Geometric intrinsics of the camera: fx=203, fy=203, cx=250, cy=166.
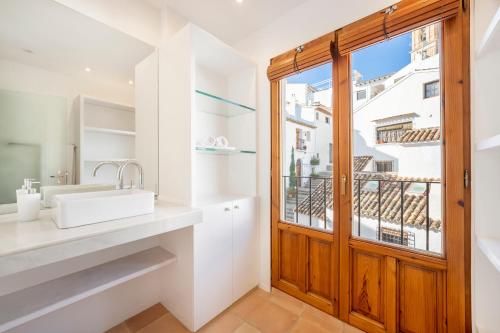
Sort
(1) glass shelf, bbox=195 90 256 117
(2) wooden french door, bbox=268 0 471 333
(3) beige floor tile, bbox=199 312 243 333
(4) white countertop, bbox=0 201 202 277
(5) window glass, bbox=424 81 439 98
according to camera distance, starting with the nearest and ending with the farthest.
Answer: (4) white countertop, bbox=0 201 202 277, (2) wooden french door, bbox=268 0 471 333, (5) window glass, bbox=424 81 439 98, (3) beige floor tile, bbox=199 312 243 333, (1) glass shelf, bbox=195 90 256 117

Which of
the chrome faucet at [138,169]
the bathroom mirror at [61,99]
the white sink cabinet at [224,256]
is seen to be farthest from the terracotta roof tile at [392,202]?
the bathroom mirror at [61,99]

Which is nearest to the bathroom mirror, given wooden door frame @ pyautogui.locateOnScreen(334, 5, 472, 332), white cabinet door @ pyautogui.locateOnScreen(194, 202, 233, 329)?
white cabinet door @ pyautogui.locateOnScreen(194, 202, 233, 329)

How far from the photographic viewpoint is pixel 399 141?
135 cm

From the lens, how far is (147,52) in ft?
5.47

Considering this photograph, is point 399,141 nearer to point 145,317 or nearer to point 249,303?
point 249,303

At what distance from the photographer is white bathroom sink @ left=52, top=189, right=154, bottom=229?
100 cm

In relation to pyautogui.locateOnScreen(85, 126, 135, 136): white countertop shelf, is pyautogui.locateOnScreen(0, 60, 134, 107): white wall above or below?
above

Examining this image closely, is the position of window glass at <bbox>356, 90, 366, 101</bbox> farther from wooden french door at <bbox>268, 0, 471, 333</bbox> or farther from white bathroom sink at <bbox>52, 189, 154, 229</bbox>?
white bathroom sink at <bbox>52, 189, 154, 229</bbox>

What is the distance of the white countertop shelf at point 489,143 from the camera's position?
2.70 feet

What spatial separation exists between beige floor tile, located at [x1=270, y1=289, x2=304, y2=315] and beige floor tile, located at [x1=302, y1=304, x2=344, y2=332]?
48mm

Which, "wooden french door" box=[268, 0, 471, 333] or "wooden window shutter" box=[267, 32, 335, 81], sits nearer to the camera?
"wooden french door" box=[268, 0, 471, 333]

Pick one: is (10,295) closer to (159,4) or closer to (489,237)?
(159,4)

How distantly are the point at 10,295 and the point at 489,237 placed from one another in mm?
2541

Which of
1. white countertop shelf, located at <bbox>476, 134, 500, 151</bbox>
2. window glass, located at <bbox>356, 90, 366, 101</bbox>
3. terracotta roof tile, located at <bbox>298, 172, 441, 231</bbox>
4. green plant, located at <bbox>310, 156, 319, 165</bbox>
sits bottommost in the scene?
terracotta roof tile, located at <bbox>298, 172, 441, 231</bbox>
